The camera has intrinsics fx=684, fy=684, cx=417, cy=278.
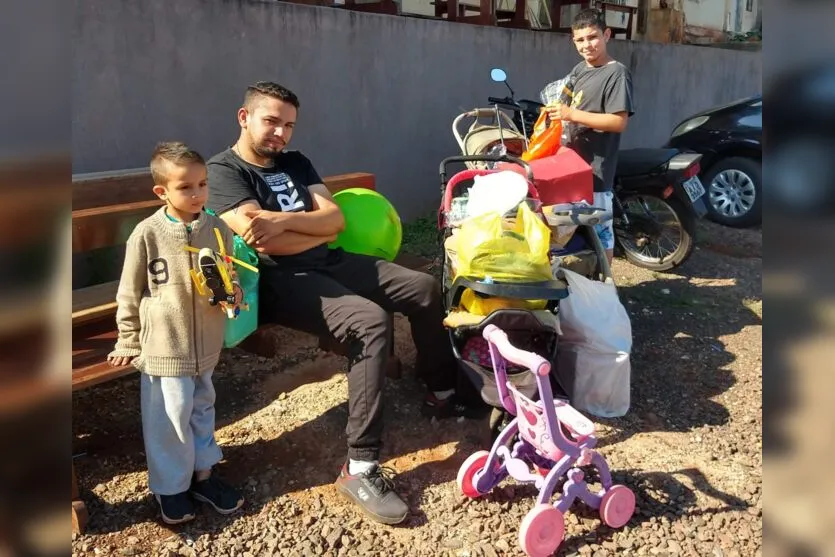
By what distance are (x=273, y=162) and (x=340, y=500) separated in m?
1.57

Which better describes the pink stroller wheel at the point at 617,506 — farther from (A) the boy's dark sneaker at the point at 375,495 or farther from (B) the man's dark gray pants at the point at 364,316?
(B) the man's dark gray pants at the point at 364,316

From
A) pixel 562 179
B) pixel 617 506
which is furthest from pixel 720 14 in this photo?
pixel 617 506

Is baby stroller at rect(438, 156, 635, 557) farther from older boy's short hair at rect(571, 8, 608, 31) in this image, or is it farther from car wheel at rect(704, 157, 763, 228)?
car wheel at rect(704, 157, 763, 228)

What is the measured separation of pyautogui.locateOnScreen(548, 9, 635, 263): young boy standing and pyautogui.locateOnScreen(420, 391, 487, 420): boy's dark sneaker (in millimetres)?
1548

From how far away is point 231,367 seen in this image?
378 cm

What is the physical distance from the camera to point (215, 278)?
2.42m

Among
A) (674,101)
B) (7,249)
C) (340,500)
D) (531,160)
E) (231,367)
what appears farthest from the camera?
(674,101)

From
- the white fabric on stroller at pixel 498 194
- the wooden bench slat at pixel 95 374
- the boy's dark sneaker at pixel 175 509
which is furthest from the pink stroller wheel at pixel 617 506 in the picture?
the wooden bench slat at pixel 95 374

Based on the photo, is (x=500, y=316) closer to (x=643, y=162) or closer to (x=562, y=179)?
(x=562, y=179)

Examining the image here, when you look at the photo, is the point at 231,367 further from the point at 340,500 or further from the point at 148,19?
the point at 148,19

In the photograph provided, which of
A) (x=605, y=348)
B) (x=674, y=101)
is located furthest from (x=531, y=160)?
(x=674, y=101)

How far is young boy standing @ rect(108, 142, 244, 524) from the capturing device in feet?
7.86

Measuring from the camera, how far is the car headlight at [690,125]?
7.27 m

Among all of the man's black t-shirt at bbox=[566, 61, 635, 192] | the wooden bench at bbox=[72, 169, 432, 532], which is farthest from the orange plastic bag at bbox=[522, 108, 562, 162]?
the wooden bench at bbox=[72, 169, 432, 532]
